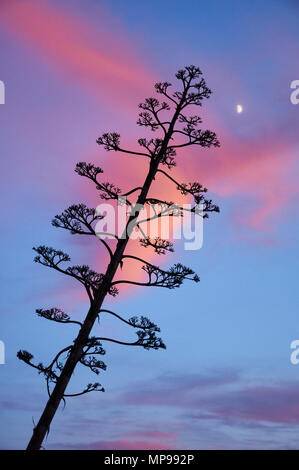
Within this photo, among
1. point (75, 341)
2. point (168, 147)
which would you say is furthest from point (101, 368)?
point (168, 147)

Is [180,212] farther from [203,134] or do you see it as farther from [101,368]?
[101,368]

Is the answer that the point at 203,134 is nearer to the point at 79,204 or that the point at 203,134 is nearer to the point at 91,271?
the point at 79,204

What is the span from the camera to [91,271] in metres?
14.3

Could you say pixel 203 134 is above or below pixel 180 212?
above

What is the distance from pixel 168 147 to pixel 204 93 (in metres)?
2.06

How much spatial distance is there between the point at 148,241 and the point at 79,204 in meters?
2.20

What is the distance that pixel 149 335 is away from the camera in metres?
14.1
